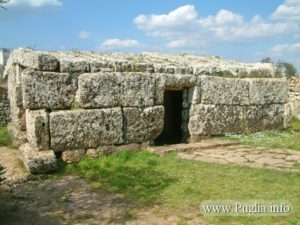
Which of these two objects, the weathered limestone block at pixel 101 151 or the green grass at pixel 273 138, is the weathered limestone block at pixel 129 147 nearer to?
the weathered limestone block at pixel 101 151

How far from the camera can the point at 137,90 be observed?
841cm

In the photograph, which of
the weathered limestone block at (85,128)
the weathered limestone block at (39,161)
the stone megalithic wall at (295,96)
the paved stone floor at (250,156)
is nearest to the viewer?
the weathered limestone block at (39,161)

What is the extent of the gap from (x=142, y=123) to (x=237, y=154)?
2.02 m

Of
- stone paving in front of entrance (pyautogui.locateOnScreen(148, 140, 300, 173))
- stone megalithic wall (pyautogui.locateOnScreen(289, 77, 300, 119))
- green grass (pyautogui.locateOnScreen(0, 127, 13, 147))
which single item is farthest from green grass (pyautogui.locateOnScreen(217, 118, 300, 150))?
green grass (pyautogui.locateOnScreen(0, 127, 13, 147))

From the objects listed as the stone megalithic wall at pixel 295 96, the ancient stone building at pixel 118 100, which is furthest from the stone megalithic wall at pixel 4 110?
the stone megalithic wall at pixel 295 96

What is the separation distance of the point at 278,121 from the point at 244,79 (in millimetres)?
1674

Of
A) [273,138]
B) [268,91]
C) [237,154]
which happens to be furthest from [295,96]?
[237,154]

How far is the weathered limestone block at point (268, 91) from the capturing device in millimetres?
10320

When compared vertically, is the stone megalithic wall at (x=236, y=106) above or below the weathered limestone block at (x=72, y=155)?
above

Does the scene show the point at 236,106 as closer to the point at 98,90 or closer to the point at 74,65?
the point at 98,90

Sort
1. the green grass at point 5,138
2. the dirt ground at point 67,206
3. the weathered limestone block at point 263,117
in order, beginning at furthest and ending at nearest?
1. the weathered limestone block at point 263,117
2. the green grass at point 5,138
3. the dirt ground at point 67,206

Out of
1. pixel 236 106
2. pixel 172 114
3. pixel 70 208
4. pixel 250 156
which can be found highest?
pixel 236 106

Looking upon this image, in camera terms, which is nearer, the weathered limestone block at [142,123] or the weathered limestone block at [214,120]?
the weathered limestone block at [142,123]

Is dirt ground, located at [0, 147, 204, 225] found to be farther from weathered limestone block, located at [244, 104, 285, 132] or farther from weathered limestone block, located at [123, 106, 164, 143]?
weathered limestone block, located at [244, 104, 285, 132]
